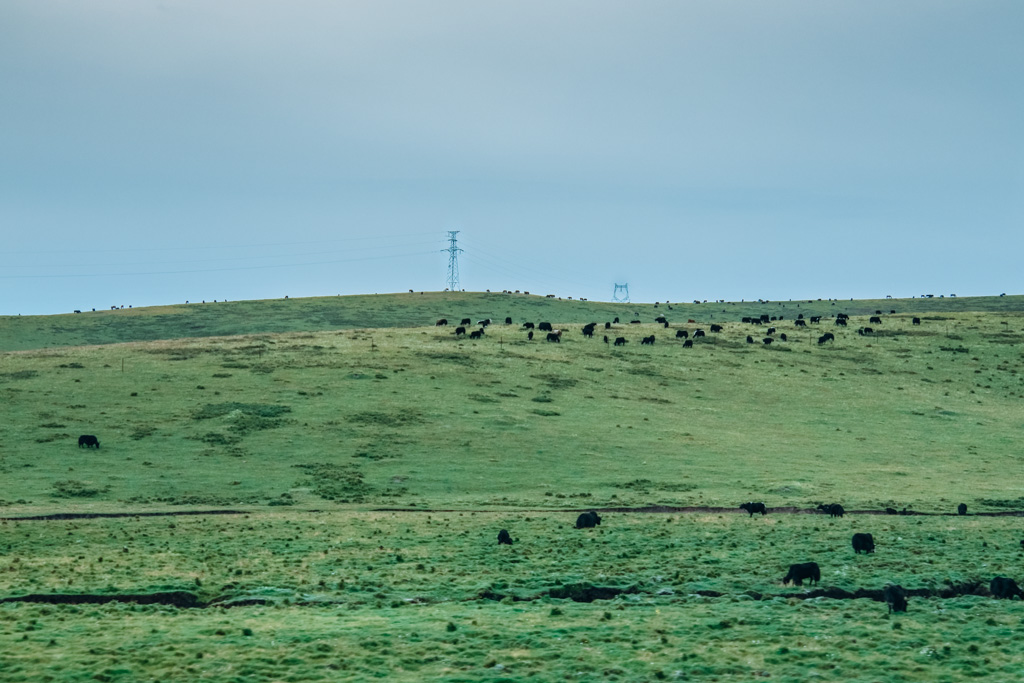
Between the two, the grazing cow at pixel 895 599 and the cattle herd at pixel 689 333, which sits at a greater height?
the cattle herd at pixel 689 333

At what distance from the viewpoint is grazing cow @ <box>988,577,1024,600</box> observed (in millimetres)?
26203

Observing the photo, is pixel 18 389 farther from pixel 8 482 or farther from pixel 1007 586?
pixel 1007 586

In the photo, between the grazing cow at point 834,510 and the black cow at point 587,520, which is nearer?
the black cow at point 587,520

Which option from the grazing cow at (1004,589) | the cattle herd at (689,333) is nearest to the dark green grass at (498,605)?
the grazing cow at (1004,589)

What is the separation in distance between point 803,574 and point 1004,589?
16.2 ft

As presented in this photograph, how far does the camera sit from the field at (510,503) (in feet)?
71.8

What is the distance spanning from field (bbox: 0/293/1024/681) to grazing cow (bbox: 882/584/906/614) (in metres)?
0.66

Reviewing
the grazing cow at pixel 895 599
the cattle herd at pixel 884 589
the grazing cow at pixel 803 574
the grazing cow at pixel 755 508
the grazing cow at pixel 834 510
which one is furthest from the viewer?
the grazing cow at pixel 755 508

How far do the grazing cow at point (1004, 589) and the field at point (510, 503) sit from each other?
0.72 m

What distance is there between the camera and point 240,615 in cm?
2506

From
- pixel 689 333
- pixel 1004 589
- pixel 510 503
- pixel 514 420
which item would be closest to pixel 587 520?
pixel 510 503

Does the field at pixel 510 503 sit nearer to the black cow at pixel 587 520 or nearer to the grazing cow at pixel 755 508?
the black cow at pixel 587 520

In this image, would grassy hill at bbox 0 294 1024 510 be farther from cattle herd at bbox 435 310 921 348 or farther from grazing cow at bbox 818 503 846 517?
grazing cow at bbox 818 503 846 517

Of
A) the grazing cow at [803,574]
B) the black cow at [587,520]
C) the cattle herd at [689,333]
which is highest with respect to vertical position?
the cattle herd at [689,333]
